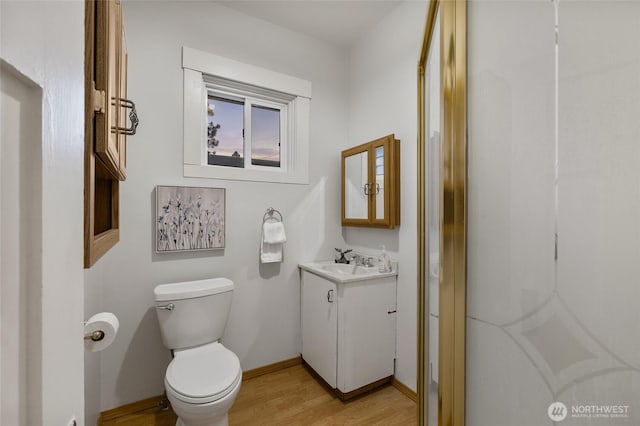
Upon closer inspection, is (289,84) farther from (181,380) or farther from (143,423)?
(143,423)

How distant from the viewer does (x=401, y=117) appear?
2041 mm

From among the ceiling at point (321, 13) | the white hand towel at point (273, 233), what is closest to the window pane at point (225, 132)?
the white hand towel at point (273, 233)

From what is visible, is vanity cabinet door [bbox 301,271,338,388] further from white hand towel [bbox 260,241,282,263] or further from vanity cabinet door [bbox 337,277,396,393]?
white hand towel [bbox 260,241,282,263]

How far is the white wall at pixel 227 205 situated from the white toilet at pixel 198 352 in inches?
8.9

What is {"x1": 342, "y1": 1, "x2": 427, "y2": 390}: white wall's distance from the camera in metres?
1.92

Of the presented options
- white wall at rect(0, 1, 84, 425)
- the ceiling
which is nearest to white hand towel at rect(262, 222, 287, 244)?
the ceiling

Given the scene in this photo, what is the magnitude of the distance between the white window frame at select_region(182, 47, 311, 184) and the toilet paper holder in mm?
1133

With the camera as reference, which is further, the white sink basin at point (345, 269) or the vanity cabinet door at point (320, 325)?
the white sink basin at point (345, 269)

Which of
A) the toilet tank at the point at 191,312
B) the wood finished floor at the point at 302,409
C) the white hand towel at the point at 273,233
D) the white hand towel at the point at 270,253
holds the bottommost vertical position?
the wood finished floor at the point at 302,409

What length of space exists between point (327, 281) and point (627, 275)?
173cm

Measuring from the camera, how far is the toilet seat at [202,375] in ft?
4.33

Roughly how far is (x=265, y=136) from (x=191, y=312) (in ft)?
4.66

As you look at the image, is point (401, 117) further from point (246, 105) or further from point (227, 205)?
point (227, 205)

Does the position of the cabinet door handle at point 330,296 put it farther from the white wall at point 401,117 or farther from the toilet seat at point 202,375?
the toilet seat at point 202,375
